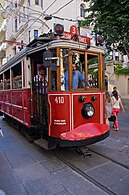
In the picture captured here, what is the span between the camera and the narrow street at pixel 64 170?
406cm

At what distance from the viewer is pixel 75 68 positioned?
5.52m

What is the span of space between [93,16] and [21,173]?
33.9 ft

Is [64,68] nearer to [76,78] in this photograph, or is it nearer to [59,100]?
[76,78]

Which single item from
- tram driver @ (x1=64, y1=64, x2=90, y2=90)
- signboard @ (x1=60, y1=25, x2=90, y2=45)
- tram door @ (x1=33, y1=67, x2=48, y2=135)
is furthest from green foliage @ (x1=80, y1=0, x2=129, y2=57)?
tram driver @ (x1=64, y1=64, x2=90, y2=90)

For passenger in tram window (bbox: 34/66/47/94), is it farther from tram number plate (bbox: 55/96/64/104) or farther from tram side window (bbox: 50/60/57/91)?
tram number plate (bbox: 55/96/64/104)

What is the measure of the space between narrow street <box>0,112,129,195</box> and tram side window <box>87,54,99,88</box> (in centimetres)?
185

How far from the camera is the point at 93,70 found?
592cm

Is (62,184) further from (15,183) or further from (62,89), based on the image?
(62,89)

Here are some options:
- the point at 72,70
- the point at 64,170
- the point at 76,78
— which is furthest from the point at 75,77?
the point at 64,170

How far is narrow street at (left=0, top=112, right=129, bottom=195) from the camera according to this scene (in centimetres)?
406

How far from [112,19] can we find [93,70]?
5.93 metres

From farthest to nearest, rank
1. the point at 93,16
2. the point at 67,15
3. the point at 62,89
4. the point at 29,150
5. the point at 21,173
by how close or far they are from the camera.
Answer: the point at 67,15 < the point at 93,16 < the point at 29,150 < the point at 62,89 < the point at 21,173

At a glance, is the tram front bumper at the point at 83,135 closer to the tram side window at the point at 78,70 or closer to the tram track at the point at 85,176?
the tram track at the point at 85,176

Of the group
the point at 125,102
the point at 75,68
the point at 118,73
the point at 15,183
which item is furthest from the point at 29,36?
the point at 15,183
